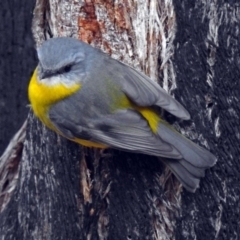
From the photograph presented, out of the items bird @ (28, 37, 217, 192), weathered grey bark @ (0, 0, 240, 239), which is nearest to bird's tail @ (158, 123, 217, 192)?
bird @ (28, 37, 217, 192)

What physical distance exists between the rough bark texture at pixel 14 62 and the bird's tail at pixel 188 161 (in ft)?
6.06

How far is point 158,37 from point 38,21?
0.72 meters

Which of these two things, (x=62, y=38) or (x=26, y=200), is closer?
(x=62, y=38)

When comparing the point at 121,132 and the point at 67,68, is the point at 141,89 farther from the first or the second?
the point at 67,68

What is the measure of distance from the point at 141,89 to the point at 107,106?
226 millimetres

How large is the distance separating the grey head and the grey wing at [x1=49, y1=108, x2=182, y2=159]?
24 centimetres

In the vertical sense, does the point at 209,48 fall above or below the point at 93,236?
above

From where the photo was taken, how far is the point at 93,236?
4.43 metres

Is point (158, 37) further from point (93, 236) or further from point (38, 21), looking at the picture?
point (93, 236)

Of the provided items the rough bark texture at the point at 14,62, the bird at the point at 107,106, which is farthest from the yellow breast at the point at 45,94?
the rough bark texture at the point at 14,62

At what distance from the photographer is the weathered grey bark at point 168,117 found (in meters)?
4.26

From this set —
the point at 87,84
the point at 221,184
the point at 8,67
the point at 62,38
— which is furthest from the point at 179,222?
the point at 8,67

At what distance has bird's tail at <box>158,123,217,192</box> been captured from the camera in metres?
4.13

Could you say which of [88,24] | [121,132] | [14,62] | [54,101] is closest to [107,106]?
[121,132]
